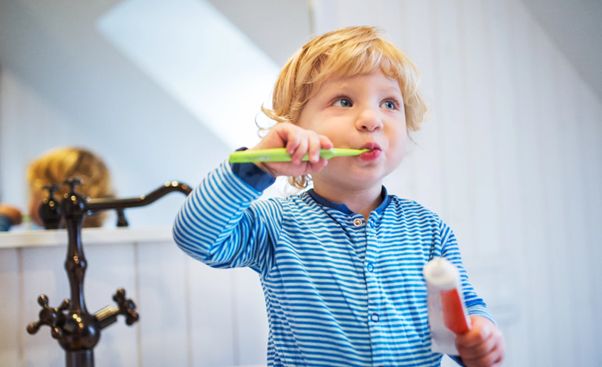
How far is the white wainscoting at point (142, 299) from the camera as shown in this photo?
917 millimetres

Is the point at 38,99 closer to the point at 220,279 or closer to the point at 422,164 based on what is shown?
the point at 220,279

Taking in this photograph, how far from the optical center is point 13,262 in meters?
0.92

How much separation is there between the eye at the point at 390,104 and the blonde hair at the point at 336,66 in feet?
0.10

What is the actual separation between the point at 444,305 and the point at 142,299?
662 mm

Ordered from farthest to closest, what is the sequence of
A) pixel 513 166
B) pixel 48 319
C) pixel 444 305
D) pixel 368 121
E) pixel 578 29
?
pixel 513 166, pixel 578 29, pixel 48 319, pixel 368 121, pixel 444 305

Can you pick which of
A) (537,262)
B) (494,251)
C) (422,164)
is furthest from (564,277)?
(422,164)

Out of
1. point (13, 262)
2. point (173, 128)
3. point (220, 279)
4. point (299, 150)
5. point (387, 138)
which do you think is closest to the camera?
point (299, 150)

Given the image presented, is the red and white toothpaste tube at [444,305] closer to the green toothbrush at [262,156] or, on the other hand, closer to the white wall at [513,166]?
the green toothbrush at [262,156]

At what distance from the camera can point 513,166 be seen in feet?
4.01

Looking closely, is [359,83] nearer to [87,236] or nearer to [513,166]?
[87,236]

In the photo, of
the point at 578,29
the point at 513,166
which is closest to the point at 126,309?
the point at 513,166

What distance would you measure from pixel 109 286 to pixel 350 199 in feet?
1.74

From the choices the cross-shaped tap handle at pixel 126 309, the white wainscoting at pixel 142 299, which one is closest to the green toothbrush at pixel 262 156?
the cross-shaped tap handle at pixel 126 309

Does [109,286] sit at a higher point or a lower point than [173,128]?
lower
